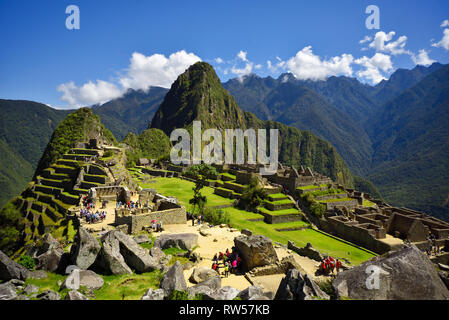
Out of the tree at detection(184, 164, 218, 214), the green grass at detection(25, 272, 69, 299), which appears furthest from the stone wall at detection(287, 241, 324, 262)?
the green grass at detection(25, 272, 69, 299)

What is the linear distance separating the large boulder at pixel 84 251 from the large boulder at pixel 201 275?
4600 millimetres

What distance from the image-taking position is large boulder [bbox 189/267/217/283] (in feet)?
40.8

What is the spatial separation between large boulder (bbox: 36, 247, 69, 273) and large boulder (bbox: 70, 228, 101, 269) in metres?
0.39

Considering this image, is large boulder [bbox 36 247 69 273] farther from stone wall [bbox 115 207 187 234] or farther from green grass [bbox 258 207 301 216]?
green grass [bbox 258 207 301 216]

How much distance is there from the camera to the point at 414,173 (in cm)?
19988

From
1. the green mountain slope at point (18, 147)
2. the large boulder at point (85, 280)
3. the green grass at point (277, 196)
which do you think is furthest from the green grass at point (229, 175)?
the green mountain slope at point (18, 147)

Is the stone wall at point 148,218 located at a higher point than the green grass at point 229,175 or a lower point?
lower

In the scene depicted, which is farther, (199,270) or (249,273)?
(249,273)

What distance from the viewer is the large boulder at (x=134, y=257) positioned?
12406mm

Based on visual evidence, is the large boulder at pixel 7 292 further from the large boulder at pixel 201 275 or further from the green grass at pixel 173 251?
the green grass at pixel 173 251

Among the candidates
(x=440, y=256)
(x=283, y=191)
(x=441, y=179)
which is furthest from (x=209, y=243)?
(x=441, y=179)

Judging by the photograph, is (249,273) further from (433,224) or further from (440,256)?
(433,224)
